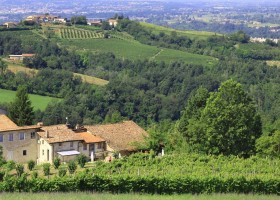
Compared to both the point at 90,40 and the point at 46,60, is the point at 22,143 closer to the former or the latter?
the point at 46,60

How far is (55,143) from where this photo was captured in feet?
122

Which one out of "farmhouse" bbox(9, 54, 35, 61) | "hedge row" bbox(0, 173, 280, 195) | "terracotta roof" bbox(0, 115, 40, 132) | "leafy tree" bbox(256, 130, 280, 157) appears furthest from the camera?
"farmhouse" bbox(9, 54, 35, 61)

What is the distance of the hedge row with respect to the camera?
23766mm

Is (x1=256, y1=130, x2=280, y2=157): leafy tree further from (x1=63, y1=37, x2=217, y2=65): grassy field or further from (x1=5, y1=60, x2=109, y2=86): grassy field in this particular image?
(x1=63, y1=37, x2=217, y2=65): grassy field

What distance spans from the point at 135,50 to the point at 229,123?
250 feet

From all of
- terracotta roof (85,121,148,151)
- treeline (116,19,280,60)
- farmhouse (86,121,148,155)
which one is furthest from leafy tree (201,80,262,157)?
treeline (116,19,280,60)

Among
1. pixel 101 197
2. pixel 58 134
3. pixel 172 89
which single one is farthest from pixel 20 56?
pixel 101 197

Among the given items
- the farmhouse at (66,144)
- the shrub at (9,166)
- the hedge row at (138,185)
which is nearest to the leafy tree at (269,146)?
the hedge row at (138,185)

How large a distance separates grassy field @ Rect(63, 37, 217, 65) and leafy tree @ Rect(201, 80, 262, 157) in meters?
67.0

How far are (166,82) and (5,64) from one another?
22.0 m

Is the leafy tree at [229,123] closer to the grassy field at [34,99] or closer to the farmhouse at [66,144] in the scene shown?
the farmhouse at [66,144]

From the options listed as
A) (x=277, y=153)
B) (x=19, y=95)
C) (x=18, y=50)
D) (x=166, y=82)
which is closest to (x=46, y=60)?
(x=18, y=50)

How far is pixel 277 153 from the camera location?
34031 mm

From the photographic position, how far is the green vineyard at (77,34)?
11456 cm
